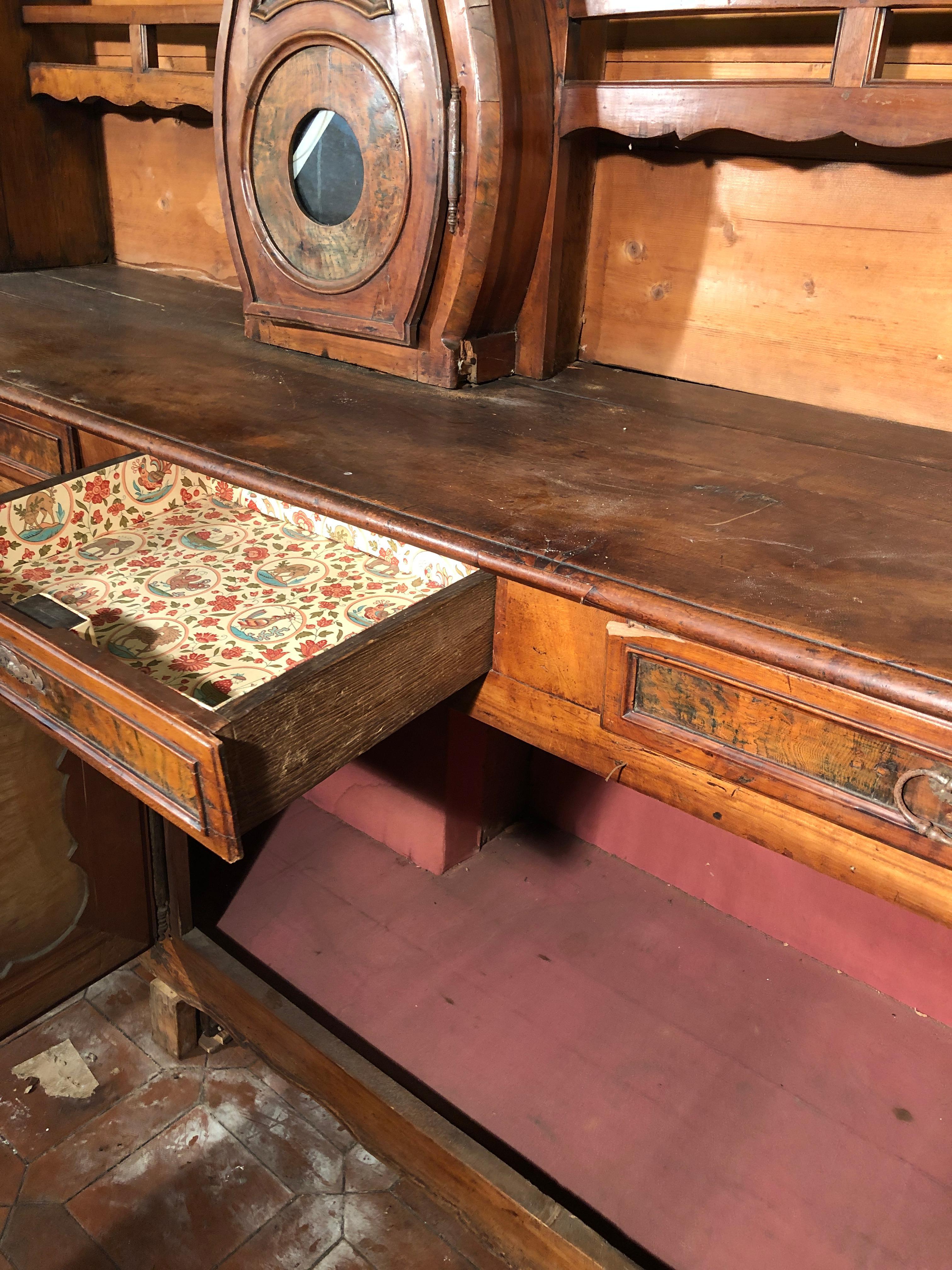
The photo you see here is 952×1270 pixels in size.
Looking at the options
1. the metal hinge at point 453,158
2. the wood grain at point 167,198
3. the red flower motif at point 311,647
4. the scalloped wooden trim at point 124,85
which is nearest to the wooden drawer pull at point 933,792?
the red flower motif at point 311,647

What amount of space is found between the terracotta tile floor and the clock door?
4.15ft

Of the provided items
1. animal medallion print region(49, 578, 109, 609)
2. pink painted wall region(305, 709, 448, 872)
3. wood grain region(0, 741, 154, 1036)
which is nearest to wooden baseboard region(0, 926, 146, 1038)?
wood grain region(0, 741, 154, 1036)

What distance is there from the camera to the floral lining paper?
0.93 meters

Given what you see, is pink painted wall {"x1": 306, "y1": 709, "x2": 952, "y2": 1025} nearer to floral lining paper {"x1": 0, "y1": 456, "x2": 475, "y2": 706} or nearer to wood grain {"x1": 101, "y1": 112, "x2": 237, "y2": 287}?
floral lining paper {"x1": 0, "y1": 456, "x2": 475, "y2": 706}

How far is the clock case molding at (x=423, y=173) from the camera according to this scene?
134 cm

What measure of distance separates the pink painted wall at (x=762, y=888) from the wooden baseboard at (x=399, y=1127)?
66cm

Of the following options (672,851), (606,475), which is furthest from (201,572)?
(672,851)

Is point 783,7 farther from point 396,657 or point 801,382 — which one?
point 396,657

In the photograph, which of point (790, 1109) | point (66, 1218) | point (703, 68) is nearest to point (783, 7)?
point (703, 68)

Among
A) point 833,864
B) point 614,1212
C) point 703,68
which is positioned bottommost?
point 614,1212

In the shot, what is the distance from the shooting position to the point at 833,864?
848 millimetres

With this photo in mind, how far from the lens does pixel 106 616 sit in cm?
99

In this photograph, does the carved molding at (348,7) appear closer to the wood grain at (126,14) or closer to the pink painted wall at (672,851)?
the wood grain at (126,14)

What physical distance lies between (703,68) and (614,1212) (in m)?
1.60
